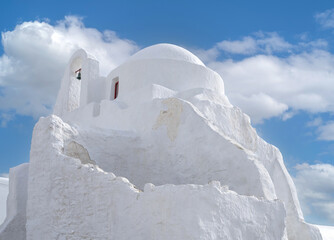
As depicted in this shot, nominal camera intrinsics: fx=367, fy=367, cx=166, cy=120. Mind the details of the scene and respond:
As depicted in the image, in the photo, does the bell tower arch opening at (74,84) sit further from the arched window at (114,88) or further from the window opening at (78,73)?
the arched window at (114,88)

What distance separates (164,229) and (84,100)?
29.9 ft

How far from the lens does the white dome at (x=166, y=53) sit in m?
13.8

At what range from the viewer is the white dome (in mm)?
13805

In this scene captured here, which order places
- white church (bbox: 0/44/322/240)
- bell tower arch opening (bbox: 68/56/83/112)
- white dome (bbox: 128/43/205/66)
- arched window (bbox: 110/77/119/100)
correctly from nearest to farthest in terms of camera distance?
white church (bbox: 0/44/322/240) → white dome (bbox: 128/43/205/66) → arched window (bbox: 110/77/119/100) → bell tower arch opening (bbox: 68/56/83/112)

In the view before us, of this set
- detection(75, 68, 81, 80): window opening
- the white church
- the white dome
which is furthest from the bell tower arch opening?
the white dome

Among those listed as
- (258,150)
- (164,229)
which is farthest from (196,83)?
(164,229)

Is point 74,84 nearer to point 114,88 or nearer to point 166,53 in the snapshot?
point 114,88

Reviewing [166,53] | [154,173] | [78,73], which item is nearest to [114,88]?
[166,53]

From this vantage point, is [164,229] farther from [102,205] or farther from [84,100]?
[84,100]

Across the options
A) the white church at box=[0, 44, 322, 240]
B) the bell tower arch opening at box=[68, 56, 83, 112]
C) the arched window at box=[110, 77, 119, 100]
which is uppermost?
the bell tower arch opening at box=[68, 56, 83, 112]

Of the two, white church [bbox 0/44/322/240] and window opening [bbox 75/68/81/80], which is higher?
window opening [bbox 75/68/81/80]

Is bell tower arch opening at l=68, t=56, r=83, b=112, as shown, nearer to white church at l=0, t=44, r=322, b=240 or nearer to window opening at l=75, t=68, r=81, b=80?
window opening at l=75, t=68, r=81, b=80

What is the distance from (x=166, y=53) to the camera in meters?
13.9

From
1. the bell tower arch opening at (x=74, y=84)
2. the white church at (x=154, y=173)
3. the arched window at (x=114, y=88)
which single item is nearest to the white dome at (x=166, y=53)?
the white church at (x=154, y=173)
